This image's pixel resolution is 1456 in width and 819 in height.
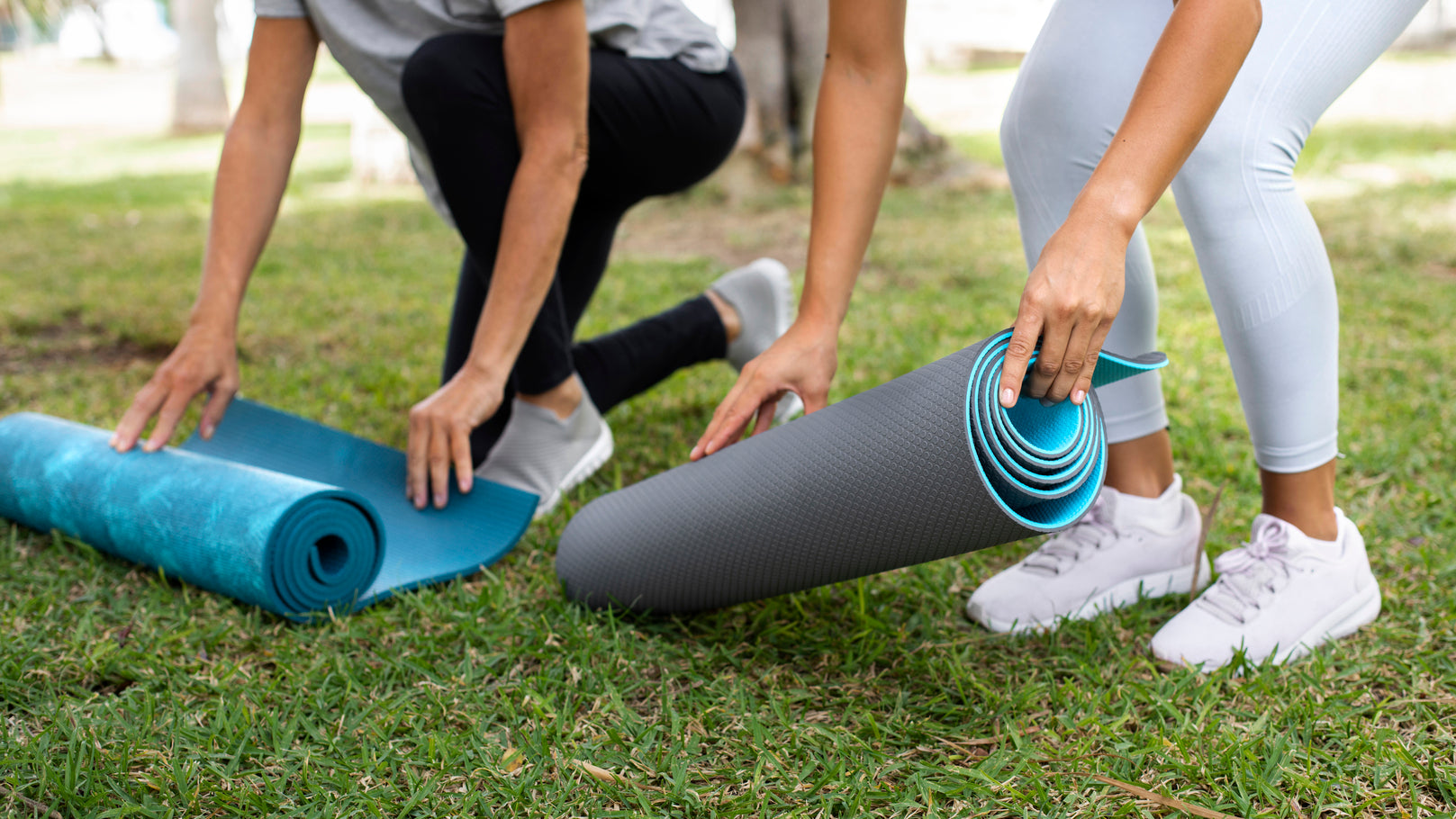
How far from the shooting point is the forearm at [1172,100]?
119 centimetres

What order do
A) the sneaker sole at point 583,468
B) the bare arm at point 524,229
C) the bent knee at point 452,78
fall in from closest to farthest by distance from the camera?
the bare arm at point 524,229 → the bent knee at point 452,78 → the sneaker sole at point 583,468

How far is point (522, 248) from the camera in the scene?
1.80m

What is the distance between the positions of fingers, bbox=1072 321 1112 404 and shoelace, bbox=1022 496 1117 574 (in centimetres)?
53

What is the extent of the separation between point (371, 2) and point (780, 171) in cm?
430

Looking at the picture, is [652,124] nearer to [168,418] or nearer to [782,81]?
[168,418]

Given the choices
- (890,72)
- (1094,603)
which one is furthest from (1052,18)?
(1094,603)

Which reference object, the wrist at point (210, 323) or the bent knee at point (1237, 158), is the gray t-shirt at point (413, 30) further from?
the bent knee at point (1237, 158)

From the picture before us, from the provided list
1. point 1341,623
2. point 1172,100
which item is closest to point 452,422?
point 1172,100

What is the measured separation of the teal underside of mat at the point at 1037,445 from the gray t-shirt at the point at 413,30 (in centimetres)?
115

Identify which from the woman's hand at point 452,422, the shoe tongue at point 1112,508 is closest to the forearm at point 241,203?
the woman's hand at point 452,422

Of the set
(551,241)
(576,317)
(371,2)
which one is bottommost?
(576,317)

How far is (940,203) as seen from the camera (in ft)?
19.3

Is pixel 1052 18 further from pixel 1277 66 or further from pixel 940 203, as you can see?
pixel 940 203

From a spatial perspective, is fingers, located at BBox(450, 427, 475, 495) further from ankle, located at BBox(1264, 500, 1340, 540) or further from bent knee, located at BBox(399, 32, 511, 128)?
ankle, located at BBox(1264, 500, 1340, 540)
